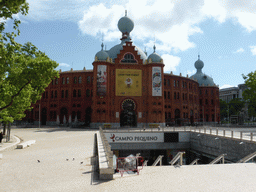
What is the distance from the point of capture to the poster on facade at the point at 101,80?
163 ft

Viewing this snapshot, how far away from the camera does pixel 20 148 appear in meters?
18.5

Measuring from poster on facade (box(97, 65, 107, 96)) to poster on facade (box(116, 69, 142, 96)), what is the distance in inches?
111

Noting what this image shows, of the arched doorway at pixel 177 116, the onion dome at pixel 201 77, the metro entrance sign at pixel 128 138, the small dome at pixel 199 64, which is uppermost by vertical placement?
the small dome at pixel 199 64

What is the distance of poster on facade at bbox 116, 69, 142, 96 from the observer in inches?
2010

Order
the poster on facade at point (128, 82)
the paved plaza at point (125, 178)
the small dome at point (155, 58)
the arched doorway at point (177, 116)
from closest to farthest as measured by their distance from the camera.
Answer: the paved plaza at point (125, 178) → the poster on facade at point (128, 82) → the small dome at point (155, 58) → the arched doorway at point (177, 116)

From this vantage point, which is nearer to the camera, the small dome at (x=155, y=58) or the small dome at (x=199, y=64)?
the small dome at (x=155, y=58)

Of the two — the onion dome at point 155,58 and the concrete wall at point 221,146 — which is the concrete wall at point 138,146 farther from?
the onion dome at point 155,58

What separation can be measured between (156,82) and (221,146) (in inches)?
Result: 1124

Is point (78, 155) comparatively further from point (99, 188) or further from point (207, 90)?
point (207, 90)

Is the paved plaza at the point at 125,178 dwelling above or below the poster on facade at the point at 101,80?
below

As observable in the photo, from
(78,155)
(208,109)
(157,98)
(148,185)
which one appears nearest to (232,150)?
(78,155)

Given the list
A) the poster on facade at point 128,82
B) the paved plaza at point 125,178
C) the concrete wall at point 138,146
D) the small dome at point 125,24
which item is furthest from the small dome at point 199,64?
the paved plaza at point 125,178

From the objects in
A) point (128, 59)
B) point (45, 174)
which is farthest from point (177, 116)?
point (45, 174)

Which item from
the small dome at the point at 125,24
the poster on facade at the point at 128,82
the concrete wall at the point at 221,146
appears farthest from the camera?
the small dome at the point at 125,24
